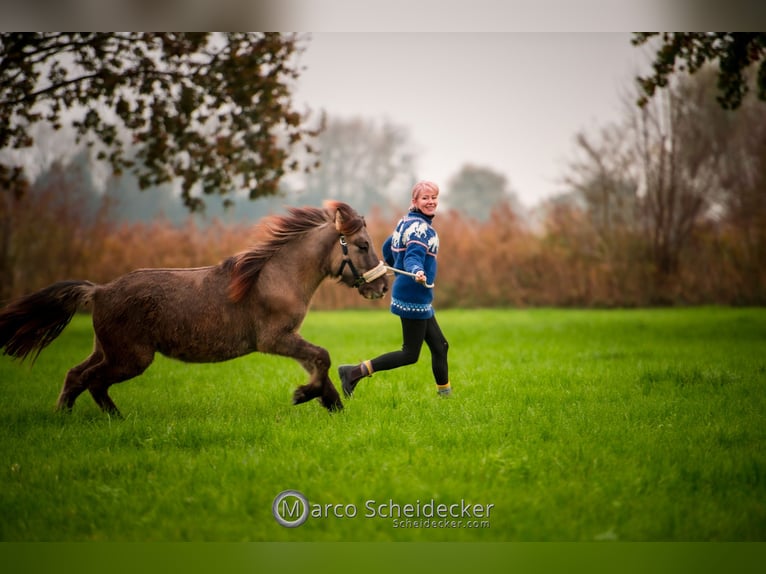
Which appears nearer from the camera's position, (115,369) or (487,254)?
(115,369)

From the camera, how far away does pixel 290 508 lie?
348 centimetres

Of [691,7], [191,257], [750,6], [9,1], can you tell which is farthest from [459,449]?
[191,257]

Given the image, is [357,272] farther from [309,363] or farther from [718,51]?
[718,51]

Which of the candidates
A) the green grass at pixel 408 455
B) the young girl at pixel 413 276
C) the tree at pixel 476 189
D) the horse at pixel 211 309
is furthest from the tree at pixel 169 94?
the tree at pixel 476 189

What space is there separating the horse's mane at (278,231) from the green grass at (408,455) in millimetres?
A: 1169

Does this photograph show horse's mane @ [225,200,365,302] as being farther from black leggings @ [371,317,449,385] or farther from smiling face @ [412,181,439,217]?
black leggings @ [371,317,449,385]

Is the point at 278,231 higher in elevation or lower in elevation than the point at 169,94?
lower

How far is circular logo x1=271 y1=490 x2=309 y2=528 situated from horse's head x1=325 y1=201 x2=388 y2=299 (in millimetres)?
1972

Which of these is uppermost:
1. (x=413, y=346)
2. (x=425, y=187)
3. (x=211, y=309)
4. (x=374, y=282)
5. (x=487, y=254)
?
(x=425, y=187)

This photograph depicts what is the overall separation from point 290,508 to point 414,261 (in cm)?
228

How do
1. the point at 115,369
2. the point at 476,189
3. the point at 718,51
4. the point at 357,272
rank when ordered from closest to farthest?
the point at 115,369 < the point at 357,272 < the point at 718,51 < the point at 476,189

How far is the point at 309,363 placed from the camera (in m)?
5.01

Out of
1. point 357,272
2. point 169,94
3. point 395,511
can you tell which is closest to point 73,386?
point 357,272

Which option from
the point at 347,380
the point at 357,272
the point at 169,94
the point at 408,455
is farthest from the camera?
the point at 169,94
